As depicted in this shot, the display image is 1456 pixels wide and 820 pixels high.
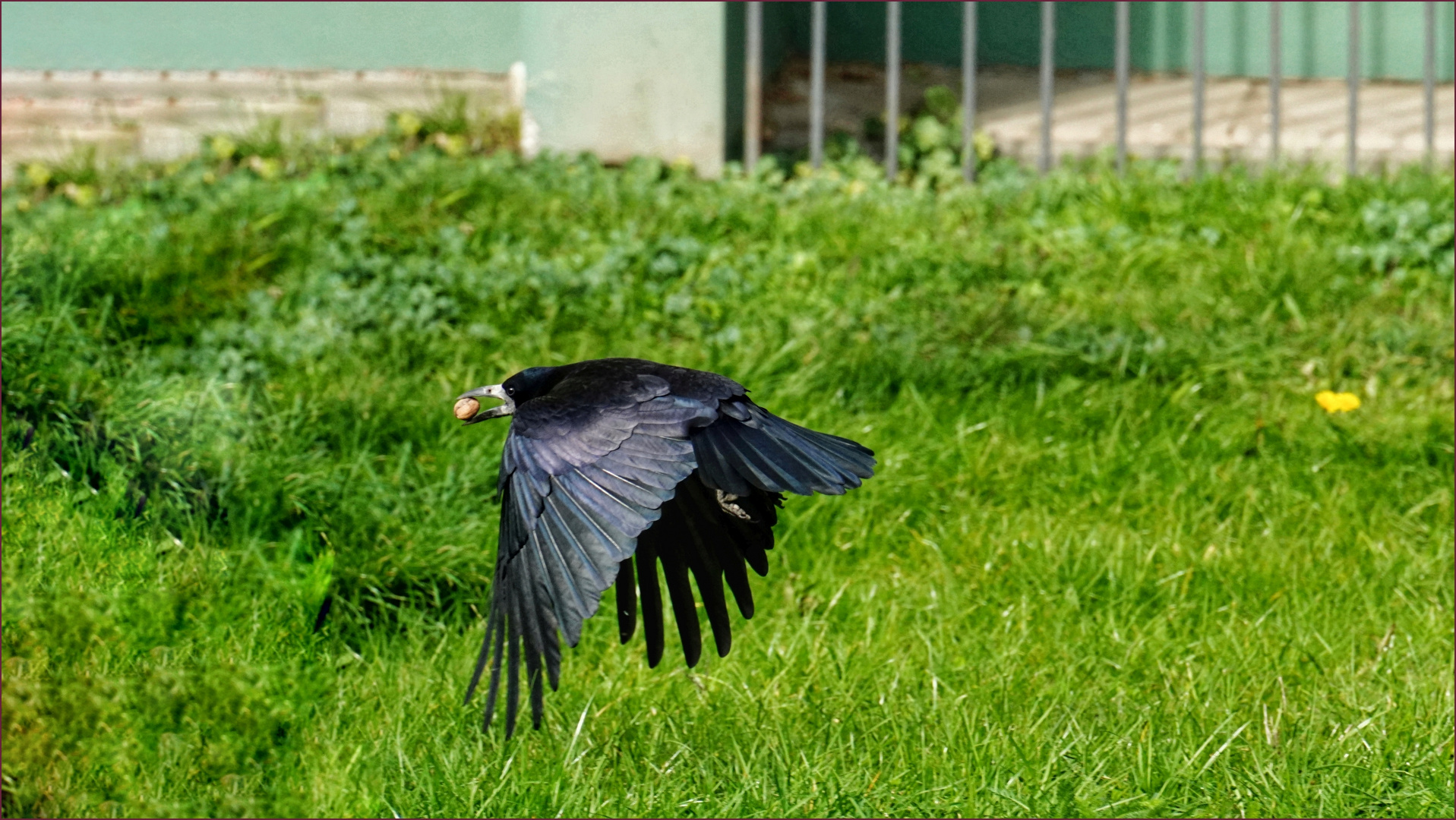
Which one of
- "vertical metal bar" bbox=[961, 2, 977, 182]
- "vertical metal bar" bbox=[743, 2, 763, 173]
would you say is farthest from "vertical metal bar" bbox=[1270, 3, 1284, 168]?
"vertical metal bar" bbox=[743, 2, 763, 173]

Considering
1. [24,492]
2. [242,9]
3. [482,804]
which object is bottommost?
[482,804]

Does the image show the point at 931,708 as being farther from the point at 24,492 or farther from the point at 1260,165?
the point at 1260,165

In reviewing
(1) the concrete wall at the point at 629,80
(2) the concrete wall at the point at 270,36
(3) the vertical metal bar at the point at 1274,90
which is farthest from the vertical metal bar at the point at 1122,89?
(2) the concrete wall at the point at 270,36

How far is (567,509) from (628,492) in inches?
3.7

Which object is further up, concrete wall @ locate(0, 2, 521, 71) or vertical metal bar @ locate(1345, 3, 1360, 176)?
concrete wall @ locate(0, 2, 521, 71)

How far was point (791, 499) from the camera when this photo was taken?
13.6ft

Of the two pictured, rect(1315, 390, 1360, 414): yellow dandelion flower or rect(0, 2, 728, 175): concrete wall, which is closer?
rect(1315, 390, 1360, 414): yellow dandelion flower

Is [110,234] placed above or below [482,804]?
above

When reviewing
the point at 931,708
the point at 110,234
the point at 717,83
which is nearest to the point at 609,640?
the point at 931,708

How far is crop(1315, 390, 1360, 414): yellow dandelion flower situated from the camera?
4.57 metres

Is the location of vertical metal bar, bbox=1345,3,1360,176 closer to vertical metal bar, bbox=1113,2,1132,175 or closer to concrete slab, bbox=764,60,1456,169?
concrete slab, bbox=764,60,1456,169

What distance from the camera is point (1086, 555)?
3816 millimetres

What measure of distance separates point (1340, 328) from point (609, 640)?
113 inches

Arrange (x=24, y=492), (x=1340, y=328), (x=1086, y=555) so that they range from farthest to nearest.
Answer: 1. (x=1340, y=328)
2. (x=1086, y=555)
3. (x=24, y=492)
